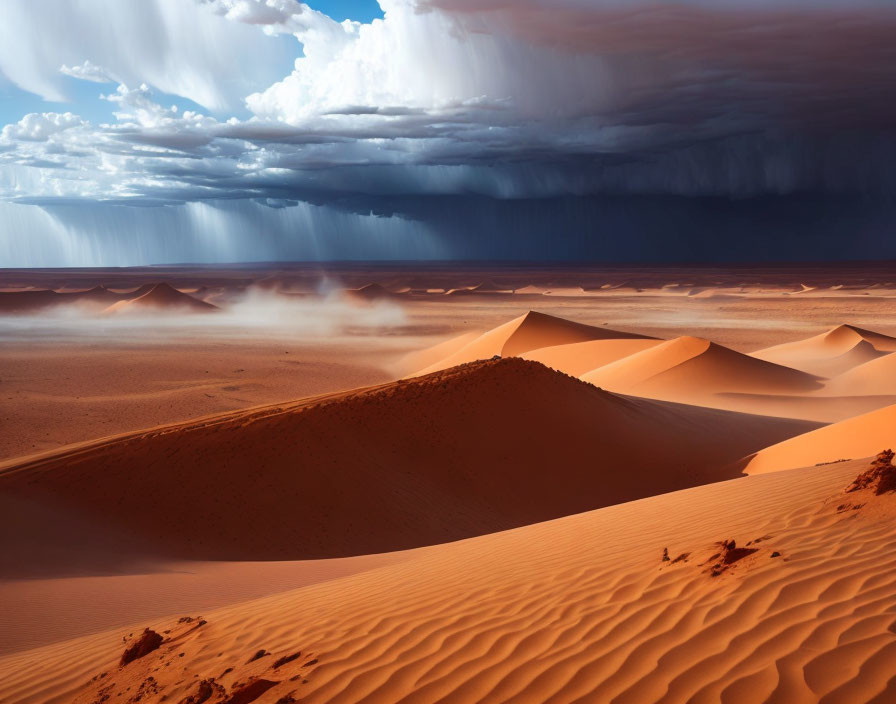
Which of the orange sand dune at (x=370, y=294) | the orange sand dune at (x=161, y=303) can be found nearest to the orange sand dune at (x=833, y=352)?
the orange sand dune at (x=161, y=303)

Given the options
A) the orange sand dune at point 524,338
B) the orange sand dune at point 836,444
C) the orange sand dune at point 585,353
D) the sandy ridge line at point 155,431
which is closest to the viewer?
the sandy ridge line at point 155,431

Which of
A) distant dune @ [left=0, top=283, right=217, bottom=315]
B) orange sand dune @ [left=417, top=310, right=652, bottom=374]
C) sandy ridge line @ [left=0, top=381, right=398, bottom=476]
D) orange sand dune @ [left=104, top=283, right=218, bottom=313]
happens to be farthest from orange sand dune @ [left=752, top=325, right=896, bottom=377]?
distant dune @ [left=0, top=283, right=217, bottom=315]

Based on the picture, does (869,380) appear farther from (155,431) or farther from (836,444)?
(155,431)

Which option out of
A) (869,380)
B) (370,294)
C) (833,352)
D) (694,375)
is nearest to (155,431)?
(694,375)

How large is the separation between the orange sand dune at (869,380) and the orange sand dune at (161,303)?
178 feet

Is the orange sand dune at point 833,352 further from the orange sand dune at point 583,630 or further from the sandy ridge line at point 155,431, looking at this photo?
the orange sand dune at point 583,630

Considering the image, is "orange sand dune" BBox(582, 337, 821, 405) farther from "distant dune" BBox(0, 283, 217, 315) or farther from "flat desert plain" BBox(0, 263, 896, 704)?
"distant dune" BBox(0, 283, 217, 315)

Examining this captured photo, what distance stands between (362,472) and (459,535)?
2.14 metres

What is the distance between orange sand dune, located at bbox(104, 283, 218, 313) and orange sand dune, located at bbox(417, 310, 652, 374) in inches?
1483

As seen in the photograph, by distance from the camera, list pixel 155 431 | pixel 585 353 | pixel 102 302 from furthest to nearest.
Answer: pixel 102 302 → pixel 585 353 → pixel 155 431

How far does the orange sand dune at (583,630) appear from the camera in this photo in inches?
144

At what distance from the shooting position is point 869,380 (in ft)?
90.1

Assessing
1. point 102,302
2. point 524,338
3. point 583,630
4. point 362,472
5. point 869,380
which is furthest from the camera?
point 102,302

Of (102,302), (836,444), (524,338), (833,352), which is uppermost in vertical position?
(102,302)
